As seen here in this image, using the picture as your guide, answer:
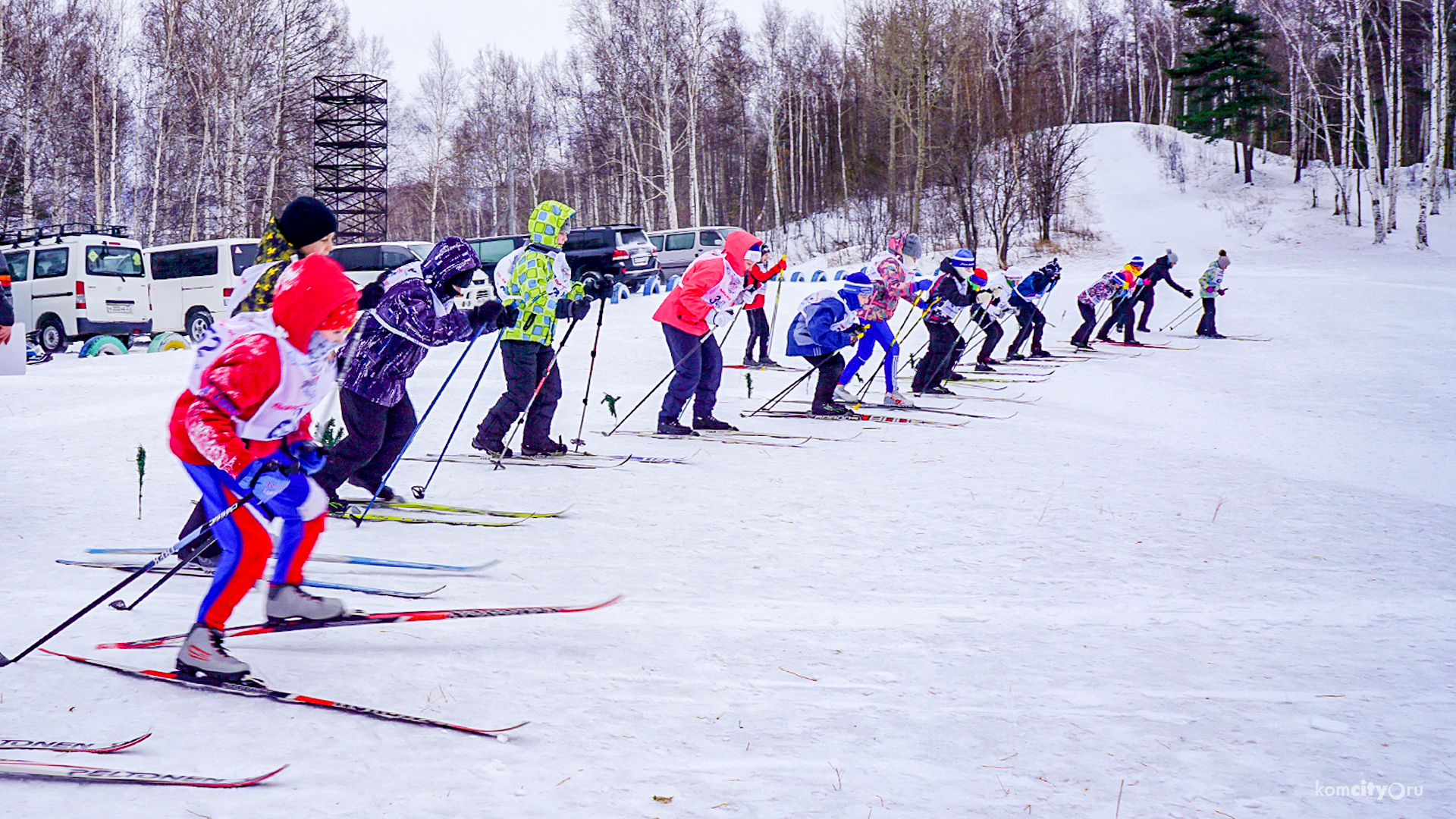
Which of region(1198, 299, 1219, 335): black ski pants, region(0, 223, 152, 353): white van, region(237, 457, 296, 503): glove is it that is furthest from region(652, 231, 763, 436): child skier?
region(0, 223, 152, 353): white van

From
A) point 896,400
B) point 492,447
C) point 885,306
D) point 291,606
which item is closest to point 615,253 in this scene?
point 896,400

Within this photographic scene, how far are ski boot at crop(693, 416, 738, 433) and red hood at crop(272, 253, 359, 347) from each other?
5075mm

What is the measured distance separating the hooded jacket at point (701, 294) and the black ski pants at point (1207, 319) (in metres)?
10.1

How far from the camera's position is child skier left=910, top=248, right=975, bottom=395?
9367 millimetres

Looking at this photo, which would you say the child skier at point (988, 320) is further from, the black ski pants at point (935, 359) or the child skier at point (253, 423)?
the child skier at point (253, 423)

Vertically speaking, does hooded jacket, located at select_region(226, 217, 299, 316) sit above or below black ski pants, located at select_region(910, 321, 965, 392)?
above

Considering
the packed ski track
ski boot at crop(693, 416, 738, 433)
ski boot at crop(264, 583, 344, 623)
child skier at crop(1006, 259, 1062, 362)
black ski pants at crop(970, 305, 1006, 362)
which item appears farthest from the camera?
child skier at crop(1006, 259, 1062, 362)

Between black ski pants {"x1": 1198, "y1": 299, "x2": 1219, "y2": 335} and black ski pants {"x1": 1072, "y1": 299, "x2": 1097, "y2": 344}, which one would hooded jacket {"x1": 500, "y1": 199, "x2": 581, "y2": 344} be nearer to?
black ski pants {"x1": 1072, "y1": 299, "x2": 1097, "y2": 344}

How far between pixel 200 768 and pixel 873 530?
10.3ft

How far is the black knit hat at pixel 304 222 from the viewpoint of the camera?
9.75 feet

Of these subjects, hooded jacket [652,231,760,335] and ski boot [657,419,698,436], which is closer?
hooded jacket [652,231,760,335]

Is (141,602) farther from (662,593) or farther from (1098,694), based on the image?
(1098,694)

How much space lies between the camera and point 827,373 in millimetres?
8578

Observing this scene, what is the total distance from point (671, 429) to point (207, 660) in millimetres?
5080
